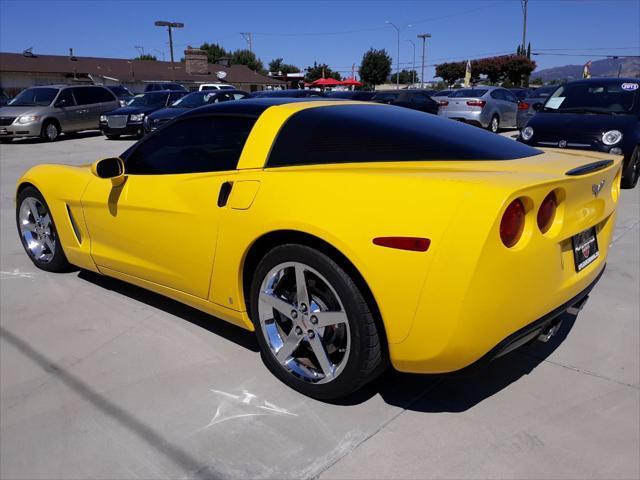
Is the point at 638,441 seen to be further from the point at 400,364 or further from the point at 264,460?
the point at 264,460

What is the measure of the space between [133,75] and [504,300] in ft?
181

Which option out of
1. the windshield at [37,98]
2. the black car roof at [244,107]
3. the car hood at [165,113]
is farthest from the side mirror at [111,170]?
the windshield at [37,98]

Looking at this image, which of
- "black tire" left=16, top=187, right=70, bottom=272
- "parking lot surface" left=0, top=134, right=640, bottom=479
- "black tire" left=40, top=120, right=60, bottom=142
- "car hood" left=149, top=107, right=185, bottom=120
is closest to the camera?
"parking lot surface" left=0, top=134, right=640, bottom=479

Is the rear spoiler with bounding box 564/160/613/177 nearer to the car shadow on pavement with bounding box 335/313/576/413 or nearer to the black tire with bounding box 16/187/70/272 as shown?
the car shadow on pavement with bounding box 335/313/576/413

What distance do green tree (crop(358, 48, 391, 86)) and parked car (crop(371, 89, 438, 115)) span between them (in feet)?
205

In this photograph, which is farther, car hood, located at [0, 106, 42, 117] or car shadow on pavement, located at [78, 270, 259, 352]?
car hood, located at [0, 106, 42, 117]

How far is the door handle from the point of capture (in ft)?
9.35

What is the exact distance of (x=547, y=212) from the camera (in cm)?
232

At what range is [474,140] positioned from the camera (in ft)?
9.96

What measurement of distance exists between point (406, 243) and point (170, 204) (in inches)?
62.9

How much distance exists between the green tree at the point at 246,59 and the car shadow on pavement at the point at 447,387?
93334 millimetres

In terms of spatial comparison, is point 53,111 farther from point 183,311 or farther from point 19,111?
point 183,311

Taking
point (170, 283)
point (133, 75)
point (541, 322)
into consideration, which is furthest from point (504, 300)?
point (133, 75)

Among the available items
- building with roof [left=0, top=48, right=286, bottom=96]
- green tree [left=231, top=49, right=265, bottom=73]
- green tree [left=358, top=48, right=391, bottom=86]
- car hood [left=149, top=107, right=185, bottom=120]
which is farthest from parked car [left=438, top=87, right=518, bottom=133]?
green tree [left=231, top=49, right=265, bottom=73]
